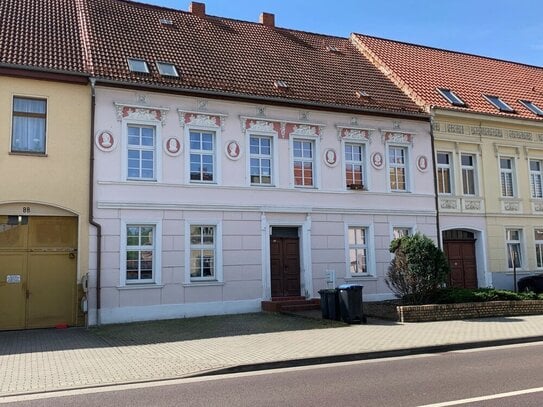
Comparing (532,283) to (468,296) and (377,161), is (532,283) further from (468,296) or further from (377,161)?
(377,161)

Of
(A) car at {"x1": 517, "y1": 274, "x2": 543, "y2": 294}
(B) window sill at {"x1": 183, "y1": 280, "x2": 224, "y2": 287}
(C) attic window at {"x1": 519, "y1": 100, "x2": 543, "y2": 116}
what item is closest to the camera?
(B) window sill at {"x1": 183, "y1": 280, "x2": 224, "y2": 287}

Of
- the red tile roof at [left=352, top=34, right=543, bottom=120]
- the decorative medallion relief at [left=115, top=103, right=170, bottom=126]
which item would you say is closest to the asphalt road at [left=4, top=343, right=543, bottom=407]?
the decorative medallion relief at [left=115, top=103, right=170, bottom=126]

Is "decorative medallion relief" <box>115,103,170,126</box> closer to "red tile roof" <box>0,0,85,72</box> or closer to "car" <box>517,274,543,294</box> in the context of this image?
"red tile roof" <box>0,0,85,72</box>

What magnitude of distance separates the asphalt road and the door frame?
28.1 feet

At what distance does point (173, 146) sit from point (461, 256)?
40.6ft

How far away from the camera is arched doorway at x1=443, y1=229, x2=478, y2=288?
2197 centimetres

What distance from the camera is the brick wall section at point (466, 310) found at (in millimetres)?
15305

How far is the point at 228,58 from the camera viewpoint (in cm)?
2056

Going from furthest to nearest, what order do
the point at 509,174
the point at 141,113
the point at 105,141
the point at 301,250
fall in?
the point at 509,174 → the point at 301,250 → the point at 141,113 → the point at 105,141

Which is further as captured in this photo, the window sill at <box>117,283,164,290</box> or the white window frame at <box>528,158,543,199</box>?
the white window frame at <box>528,158,543,199</box>

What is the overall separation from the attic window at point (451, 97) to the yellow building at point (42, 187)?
1452 cm

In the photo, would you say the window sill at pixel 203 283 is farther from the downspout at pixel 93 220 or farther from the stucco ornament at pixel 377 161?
the stucco ornament at pixel 377 161

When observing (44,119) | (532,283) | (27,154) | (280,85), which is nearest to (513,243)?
(532,283)

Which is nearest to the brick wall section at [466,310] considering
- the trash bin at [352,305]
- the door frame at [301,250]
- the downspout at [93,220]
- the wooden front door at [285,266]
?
the trash bin at [352,305]
